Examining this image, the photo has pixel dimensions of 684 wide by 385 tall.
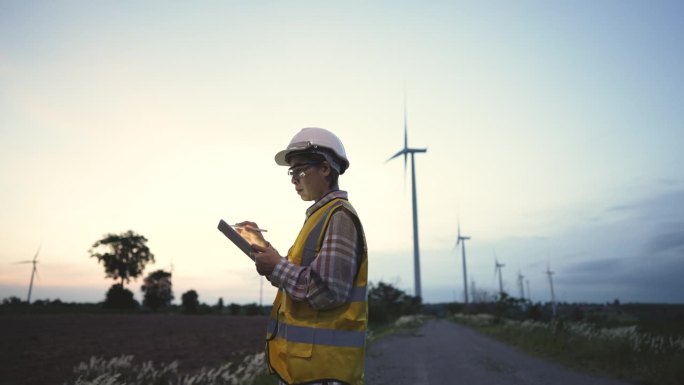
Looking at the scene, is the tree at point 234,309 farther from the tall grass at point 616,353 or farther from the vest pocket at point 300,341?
the vest pocket at point 300,341

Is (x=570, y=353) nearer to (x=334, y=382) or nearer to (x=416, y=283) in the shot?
(x=334, y=382)

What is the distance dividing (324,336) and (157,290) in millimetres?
87745

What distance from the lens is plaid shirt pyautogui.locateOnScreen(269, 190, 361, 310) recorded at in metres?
2.26

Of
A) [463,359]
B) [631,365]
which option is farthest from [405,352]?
[631,365]

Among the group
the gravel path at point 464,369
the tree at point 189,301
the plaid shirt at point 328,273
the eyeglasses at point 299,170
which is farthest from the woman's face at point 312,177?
the tree at point 189,301

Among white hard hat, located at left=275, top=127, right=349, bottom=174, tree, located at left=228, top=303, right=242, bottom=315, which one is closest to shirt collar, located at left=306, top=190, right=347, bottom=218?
white hard hat, located at left=275, top=127, right=349, bottom=174

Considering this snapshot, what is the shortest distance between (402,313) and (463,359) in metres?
43.8

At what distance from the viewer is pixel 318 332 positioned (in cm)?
230

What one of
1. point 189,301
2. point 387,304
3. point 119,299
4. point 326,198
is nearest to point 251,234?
point 326,198

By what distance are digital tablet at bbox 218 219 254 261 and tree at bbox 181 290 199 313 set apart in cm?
8289

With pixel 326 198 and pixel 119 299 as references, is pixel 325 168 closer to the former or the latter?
pixel 326 198

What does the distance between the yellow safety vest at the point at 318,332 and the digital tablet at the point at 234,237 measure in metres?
0.30

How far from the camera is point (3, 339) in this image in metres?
22.6

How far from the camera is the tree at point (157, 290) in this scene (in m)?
78.4
